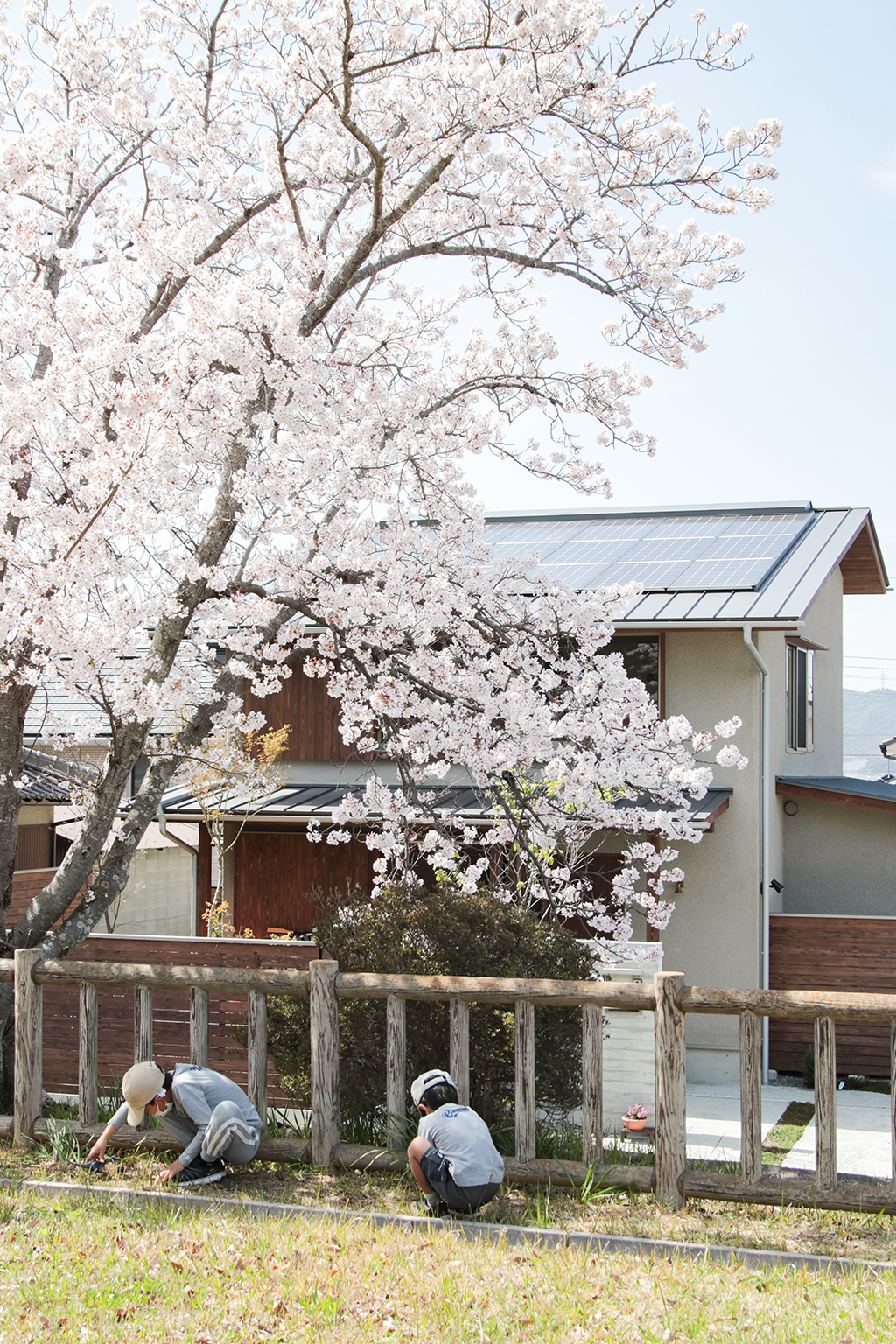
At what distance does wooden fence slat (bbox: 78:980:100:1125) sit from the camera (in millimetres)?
6660

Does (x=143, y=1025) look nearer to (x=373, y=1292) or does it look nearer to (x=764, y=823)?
(x=373, y=1292)

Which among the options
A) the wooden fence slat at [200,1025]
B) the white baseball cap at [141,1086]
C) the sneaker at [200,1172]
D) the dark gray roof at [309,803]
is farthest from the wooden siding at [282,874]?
the sneaker at [200,1172]

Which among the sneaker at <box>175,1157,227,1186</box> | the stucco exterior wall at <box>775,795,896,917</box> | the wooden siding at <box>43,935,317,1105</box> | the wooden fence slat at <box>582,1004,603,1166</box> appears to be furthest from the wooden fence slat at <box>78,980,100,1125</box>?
the stucco exterior wall at <box>775,795,896,917</box>

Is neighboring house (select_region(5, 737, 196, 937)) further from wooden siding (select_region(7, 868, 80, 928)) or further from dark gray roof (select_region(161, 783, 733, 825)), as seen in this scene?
dark gray roof (select_region(161, 783, 733, 825))

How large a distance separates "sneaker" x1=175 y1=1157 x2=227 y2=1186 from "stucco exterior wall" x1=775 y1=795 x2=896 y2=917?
380 inches

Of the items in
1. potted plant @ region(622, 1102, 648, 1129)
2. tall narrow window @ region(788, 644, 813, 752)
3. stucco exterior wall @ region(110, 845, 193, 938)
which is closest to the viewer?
potted plant @ region(622, 1102, 648, 1129)

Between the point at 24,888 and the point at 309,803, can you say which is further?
the point at 24,888

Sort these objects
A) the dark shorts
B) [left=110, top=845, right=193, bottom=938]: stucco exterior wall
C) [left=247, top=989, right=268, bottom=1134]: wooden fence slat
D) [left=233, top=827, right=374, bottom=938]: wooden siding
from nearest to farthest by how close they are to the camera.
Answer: the dark shorts, [left=247, top=989, right=268, bottom=1134]: wooden fence slat, [left=233, top=827, right=374, bottom=938]: wooden siding, [left=110, top=845, right=193, bottom=938]: stucco exterior wall

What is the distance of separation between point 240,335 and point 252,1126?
4.58 metres

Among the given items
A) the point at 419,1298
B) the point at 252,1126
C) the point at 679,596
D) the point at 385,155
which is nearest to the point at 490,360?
the point at 385,155

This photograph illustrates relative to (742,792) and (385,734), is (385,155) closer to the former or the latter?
(385,734)

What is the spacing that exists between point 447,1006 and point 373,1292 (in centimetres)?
231

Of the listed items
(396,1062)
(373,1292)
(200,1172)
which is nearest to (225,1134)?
(200,1172)

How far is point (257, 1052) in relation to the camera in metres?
6.39
